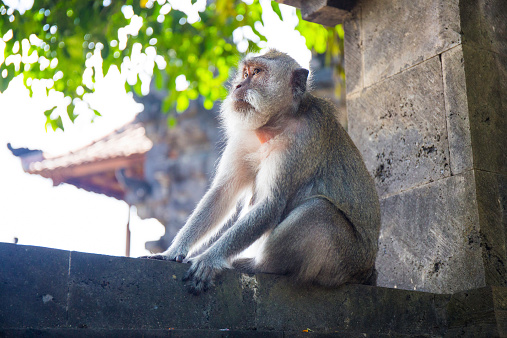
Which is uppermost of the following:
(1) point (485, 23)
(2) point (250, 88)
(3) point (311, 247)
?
(2) point (250, 88)

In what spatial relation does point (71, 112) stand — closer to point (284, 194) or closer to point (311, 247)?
point (284, 194)

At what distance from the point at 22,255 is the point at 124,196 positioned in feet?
45.1

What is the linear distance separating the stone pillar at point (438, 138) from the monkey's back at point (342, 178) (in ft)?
1.77

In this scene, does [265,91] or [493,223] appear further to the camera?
[265,91]

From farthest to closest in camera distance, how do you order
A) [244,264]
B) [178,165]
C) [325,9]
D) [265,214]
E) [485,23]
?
[178,165]
[325,9]
[485,23]
[244,264]
[265,214]

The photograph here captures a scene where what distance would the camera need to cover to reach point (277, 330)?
3.90 meters

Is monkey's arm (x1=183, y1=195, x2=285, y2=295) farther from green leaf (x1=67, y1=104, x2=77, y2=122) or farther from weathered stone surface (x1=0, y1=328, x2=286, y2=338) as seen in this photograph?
green leaf (x1=67, y1=104, x2=77, y2=122)

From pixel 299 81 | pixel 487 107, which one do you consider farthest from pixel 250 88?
pixel 487 107

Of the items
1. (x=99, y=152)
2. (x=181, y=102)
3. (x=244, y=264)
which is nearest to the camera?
(x=244, y=264)

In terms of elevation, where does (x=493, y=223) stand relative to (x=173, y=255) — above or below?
below

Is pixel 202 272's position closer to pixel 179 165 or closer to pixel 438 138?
pixel 438 138

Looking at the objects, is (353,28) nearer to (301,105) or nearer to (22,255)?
(301,105)

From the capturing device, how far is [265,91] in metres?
4.91

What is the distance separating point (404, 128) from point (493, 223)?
114cm
